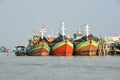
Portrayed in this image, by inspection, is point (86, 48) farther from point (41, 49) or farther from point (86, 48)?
point (41, 49)

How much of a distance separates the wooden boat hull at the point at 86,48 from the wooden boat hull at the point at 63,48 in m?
1.83

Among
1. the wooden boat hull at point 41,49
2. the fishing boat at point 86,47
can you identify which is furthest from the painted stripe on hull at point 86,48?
the wooden boat hull at point 41,49

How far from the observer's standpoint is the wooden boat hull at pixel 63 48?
307ft

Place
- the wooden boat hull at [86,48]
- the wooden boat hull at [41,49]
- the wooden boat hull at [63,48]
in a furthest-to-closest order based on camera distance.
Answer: the wooden boat hull at [86,48] → the wooden boat hull at [41,49] → the wooden boat hull at [63,48]

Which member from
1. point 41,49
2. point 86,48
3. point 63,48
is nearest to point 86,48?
point 86,48

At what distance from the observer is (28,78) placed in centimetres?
3706

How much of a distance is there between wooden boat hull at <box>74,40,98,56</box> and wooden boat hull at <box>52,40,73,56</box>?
1825 mm

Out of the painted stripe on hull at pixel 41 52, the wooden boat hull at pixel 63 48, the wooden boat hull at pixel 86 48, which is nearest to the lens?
the wooden boat hull at pixel 63 48

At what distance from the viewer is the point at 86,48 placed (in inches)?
3757

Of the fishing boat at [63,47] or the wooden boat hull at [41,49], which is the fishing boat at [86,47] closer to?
the fishing boat at [63,47]

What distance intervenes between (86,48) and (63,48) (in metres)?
5.13

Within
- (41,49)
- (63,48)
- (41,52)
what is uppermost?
(63,48)

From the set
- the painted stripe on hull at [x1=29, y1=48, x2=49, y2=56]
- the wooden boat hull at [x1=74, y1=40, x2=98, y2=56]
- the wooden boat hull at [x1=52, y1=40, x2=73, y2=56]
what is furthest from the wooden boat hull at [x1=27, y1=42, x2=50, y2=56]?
the wooden boat hull at [x1=74, y1=40, x2=98, y2=56]

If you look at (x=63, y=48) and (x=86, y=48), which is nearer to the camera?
(x=63, y=48)
